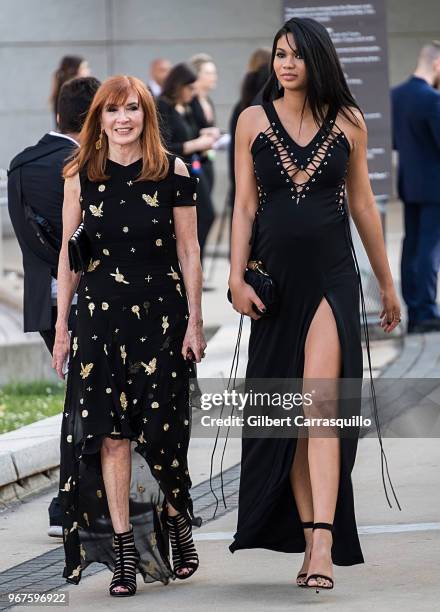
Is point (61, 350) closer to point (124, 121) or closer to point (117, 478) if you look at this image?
point (117, 478)

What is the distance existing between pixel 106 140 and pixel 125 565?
55.6 inches

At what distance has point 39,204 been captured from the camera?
21.2 feet

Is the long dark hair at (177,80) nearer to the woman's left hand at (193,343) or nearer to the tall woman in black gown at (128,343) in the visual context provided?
the tall woman in black gown at (128,343)

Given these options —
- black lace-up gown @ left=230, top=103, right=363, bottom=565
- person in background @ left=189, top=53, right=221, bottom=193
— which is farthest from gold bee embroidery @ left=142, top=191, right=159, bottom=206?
person in background @ left=189, top=53, right=221, bottom=193

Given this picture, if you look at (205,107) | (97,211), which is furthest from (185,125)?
(97,211)

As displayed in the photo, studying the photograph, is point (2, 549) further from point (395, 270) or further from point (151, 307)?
point (395, 270)

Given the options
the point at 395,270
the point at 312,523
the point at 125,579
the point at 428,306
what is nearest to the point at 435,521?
the point at 312,523

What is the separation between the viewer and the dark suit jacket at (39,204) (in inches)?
254

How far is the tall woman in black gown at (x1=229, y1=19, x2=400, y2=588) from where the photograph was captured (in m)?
5.36

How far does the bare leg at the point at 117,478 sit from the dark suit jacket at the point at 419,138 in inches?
254

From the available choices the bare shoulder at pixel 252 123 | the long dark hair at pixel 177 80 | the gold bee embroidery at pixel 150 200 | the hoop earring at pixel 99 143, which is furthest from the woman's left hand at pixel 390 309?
the long dark hair at pixel 177 80

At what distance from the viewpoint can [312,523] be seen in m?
5.42

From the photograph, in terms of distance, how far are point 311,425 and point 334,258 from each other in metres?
0.55

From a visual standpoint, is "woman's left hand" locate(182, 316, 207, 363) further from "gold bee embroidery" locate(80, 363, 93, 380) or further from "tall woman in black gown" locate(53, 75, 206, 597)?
"gold bee embroidery" locate(80, 363, 93, 380)
